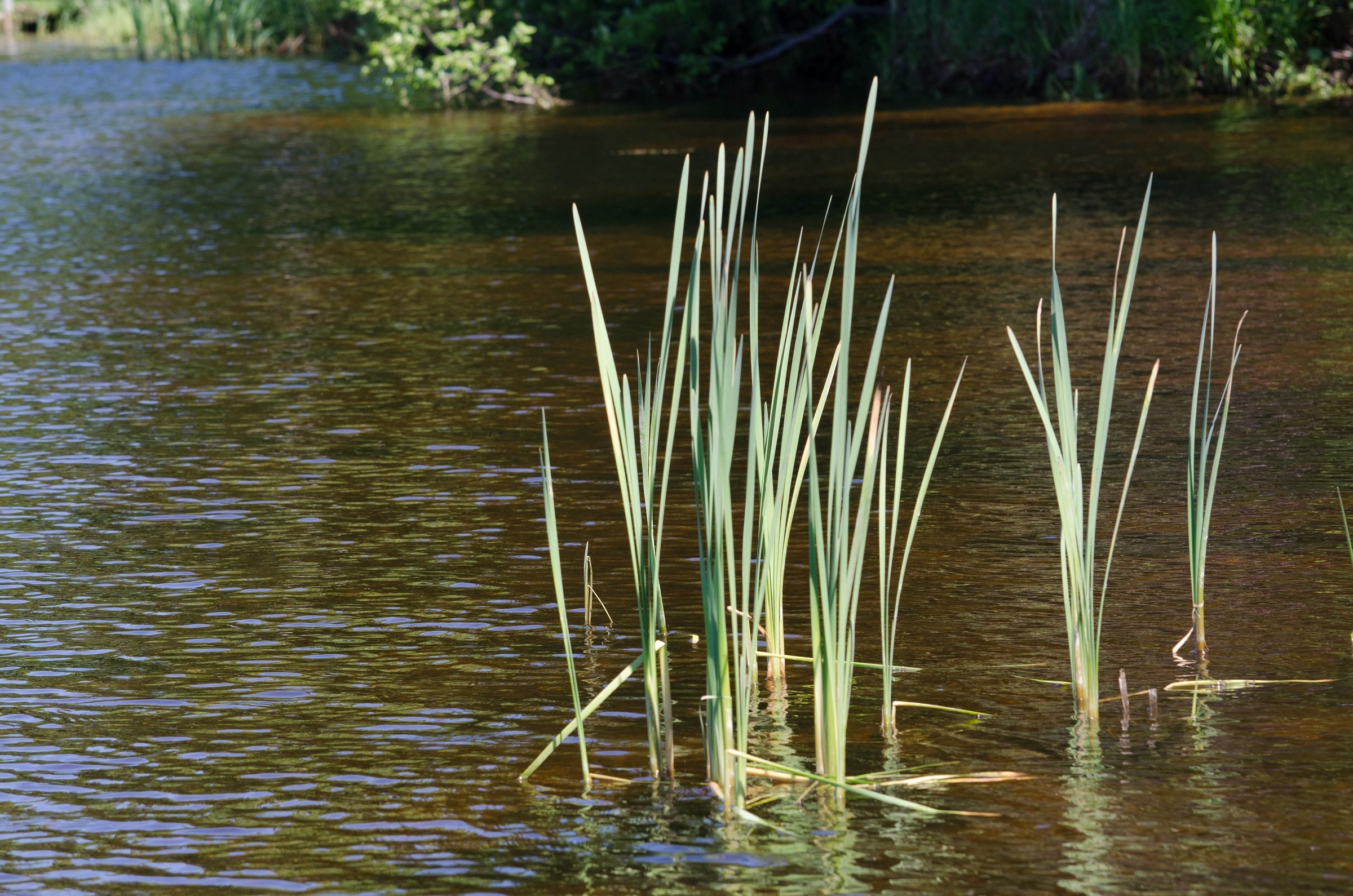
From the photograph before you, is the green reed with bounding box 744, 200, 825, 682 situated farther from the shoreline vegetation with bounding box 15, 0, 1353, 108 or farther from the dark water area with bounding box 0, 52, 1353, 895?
the shoreline vegetation with bounding box 15, 0, 1353, 108

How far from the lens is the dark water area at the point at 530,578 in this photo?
315cm

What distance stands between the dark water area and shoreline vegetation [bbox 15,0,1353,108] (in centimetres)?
774

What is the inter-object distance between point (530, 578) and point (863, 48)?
20.2 metres

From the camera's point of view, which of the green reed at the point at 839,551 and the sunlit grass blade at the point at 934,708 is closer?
the green reed at the point at 839,551

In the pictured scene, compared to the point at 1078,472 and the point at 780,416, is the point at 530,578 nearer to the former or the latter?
the point at 780,416

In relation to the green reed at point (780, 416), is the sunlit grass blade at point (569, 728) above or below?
below

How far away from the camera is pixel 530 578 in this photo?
15.7 feet

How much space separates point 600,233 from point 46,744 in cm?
803

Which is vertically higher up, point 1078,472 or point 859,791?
point 1078,472

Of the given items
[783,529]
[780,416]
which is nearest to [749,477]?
[780,416]

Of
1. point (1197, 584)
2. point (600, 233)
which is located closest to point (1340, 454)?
point (1197, 584)

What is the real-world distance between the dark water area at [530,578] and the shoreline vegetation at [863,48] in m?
7.74

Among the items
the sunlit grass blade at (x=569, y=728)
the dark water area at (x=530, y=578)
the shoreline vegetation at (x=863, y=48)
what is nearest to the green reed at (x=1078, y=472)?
the dark water area at (x=530, y=578)

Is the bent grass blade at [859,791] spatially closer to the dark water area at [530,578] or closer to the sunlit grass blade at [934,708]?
the dark water area at [530,578]
